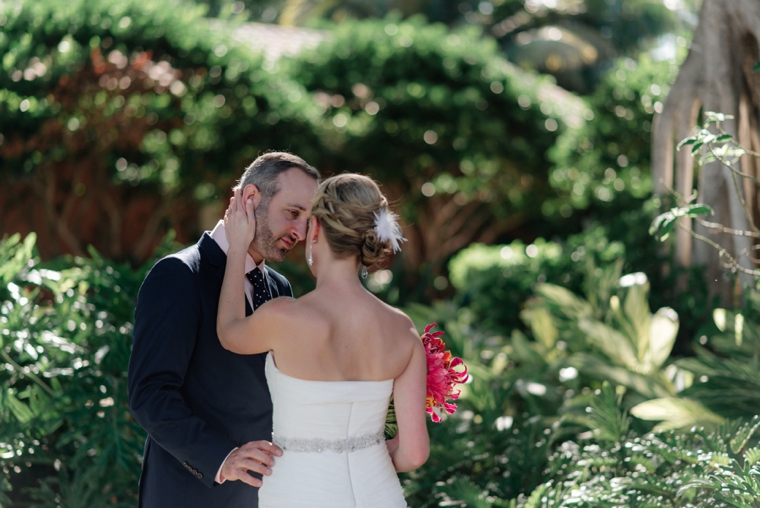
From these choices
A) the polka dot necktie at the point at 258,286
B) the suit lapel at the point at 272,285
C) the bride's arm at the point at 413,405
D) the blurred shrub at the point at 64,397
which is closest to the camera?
the bride's arm at the point at 413,405

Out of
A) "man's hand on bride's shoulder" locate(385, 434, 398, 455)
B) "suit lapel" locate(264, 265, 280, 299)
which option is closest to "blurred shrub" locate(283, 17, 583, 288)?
"suit lapel" locate(264, 265, 280, 299)

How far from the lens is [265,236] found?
7.54ft

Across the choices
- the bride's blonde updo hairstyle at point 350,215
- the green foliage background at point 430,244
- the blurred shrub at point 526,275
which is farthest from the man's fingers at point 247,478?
the blurred shrub at point 526,275

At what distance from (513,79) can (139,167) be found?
538 cm

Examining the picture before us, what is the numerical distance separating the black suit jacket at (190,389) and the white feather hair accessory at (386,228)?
1.94 ft

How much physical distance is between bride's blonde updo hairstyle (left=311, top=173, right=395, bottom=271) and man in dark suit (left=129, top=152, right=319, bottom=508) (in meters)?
0.14

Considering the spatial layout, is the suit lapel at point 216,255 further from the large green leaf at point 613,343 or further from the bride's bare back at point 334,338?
the large green leaf at point 613,343

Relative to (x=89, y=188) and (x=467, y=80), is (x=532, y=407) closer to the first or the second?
(x=467, y=80)

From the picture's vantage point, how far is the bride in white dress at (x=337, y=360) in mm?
2010

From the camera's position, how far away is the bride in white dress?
2010 mm

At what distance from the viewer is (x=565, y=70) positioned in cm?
2839

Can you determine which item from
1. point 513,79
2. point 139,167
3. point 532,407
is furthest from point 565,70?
point 532,407

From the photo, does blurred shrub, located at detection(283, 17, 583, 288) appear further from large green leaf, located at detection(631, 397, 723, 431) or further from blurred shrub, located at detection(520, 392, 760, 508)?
blurred shrub, located at detection(520, 392, 760, 508)

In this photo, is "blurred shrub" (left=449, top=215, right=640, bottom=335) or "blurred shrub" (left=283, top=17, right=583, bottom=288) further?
"blurred shrub" (left=283, top=17, right=583, bottom=288)
